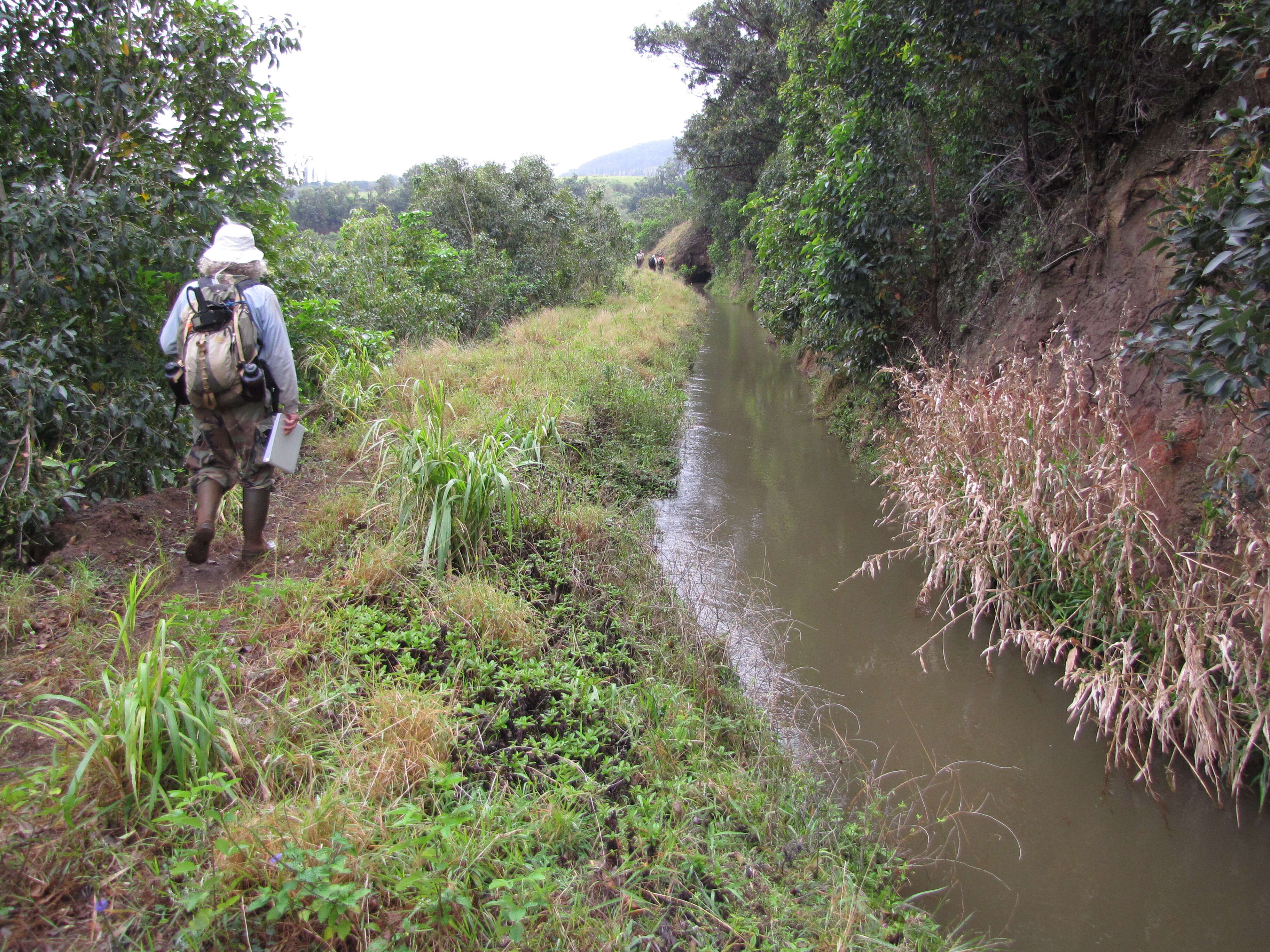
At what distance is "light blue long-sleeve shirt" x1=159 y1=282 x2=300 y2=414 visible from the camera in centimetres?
340

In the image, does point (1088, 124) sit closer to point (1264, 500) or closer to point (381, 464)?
point (1264, 500)

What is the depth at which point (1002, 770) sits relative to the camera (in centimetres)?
335

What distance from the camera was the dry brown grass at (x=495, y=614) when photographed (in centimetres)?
343

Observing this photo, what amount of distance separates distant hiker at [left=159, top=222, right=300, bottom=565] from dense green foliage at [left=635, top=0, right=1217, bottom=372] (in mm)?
4898

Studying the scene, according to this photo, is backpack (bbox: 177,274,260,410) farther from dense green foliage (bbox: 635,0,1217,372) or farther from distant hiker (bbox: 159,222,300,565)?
dense green foliage (bbox: 635,0,1217,372)

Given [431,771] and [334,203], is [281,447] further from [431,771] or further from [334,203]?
[334,203]

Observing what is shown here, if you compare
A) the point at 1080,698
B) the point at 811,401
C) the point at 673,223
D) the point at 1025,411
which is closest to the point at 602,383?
the point at 811,401

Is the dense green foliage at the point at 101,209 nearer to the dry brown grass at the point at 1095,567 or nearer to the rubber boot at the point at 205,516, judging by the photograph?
the rubber boot at the point at 205,516

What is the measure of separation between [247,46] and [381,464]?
9.86 feet

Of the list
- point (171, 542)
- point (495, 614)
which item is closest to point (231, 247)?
point (171, 542)

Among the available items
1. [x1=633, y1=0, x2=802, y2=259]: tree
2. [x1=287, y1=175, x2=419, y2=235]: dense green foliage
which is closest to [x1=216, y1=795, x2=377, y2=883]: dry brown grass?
[x1=633, y1=0, x2=802, y2=259]: tree

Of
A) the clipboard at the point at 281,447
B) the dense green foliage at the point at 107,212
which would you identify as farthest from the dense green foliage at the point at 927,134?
the clipboard at the point at 281,447

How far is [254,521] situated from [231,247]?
1.37 m

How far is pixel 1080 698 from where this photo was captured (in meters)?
3.26
